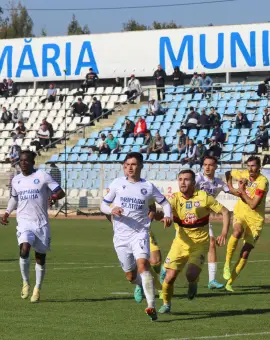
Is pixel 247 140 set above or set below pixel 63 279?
above

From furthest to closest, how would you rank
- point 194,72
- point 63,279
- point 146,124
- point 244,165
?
point 194,72 < point 146,124 < point 244,165 < point 63,279

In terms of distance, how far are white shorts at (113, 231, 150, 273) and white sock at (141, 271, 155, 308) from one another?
0.37 m

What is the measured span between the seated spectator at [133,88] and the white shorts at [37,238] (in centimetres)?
3275

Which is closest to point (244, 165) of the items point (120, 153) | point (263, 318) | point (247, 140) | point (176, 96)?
point (247, 140)

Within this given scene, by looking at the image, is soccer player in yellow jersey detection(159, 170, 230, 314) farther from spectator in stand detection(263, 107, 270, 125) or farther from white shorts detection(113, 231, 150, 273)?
spectator in stand detection(263, 107, 270, 125)

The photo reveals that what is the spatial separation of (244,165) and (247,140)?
3333 mm

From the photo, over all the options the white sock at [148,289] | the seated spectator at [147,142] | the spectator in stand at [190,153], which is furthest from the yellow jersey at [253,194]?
the seated spectator at [147,142]

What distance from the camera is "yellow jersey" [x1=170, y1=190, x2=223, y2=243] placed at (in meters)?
12.7

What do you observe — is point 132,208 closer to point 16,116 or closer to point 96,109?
point 96,109

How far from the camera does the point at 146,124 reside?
42.7 metres

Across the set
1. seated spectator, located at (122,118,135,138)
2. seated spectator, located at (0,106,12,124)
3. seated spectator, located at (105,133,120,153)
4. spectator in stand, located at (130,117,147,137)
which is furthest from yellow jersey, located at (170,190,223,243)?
seated spectator, located at (0,106,12,124)

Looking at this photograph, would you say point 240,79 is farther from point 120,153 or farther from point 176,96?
point 120,153

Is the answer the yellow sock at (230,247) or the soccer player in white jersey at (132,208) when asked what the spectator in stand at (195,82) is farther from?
the soccer player in white jersey at (132,208)

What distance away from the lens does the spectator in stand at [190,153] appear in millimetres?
36188
